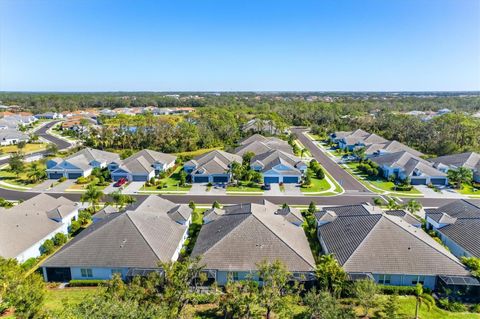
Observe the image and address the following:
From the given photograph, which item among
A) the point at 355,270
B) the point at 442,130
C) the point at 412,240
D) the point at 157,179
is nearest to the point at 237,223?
the point at 355,270

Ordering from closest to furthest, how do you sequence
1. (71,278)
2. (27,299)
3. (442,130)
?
(27,299), (71,278), (442,130)

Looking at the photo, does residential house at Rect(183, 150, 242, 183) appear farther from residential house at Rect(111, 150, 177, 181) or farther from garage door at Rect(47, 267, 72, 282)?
garage door at Rect(47, 267, 72, 282)

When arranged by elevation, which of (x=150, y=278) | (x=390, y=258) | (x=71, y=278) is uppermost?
(x=150, y=278)

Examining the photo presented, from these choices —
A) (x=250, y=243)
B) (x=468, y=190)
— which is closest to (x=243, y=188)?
(x=250, y=243)

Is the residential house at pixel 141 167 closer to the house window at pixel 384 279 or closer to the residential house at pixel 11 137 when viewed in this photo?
the house window at pixel 384 279

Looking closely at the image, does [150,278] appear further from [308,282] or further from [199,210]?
[199,210]

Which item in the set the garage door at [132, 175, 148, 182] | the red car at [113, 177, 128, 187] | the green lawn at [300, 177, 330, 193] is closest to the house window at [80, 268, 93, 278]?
the red car at [113, 177, 128, 187]
